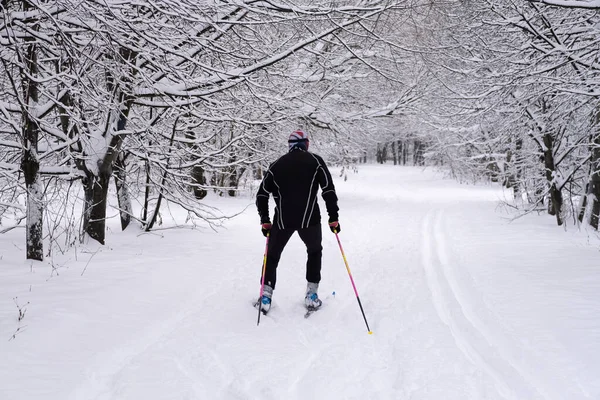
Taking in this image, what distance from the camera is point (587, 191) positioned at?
10031mm

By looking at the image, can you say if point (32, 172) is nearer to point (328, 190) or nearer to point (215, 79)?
point (215, 79)

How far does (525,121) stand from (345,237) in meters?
5.30

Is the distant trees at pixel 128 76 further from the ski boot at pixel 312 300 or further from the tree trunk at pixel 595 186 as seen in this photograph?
the tree trunk at pixel 595 186

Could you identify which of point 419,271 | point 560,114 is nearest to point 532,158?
point 560,114

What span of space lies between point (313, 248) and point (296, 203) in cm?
59

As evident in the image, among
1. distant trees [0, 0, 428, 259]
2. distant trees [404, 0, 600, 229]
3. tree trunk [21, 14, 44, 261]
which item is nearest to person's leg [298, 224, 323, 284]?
distant trees [0, 0, 428, 259]

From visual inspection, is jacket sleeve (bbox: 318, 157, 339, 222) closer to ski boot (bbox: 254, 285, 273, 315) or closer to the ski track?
ski boot (bbox: 254, 285, 273, 315)

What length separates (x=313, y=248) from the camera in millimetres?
4820

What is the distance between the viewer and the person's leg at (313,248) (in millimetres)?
4758

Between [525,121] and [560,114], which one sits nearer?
[560,114]

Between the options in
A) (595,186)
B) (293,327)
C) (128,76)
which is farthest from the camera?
(595,186)

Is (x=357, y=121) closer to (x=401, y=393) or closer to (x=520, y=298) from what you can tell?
(x=520, y=298)

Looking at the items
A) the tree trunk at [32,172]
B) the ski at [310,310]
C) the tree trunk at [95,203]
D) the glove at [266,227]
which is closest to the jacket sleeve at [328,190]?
the glove at [266,227]

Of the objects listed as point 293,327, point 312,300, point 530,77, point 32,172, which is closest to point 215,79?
point 32,172
